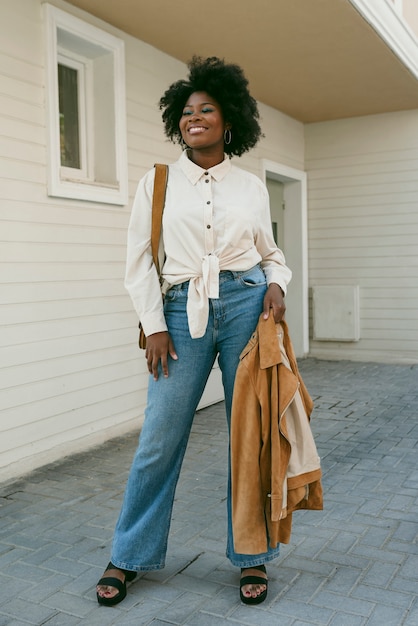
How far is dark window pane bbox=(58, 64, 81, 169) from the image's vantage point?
5102mm

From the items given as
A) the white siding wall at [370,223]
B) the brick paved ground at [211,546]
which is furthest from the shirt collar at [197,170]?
the white siding wall at [370,223]

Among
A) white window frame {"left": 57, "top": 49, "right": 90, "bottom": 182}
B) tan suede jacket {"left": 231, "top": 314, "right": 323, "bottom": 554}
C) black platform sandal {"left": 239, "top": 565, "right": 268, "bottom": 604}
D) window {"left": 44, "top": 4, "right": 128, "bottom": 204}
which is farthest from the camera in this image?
white window frame {"left": 57, "top": 49, "right": 90, "bottom": 182}

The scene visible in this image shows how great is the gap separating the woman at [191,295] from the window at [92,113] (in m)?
2.40

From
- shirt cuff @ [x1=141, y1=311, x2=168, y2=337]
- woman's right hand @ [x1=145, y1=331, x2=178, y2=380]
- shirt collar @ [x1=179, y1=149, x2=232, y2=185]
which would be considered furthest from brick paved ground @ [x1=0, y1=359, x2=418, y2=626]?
shirt collar @ [x1=179, y1=149, x2=232, y2=185]

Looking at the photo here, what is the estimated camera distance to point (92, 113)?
5.30 meters

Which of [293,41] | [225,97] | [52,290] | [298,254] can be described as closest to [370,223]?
[298,254]

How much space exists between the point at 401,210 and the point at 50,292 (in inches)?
208

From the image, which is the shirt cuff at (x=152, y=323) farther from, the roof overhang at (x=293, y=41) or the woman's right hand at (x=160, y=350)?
the roof overhang at (x=293, y=41)

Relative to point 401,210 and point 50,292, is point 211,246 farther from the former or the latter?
point 401,210

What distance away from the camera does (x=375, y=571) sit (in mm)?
2920

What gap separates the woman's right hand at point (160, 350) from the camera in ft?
8.39

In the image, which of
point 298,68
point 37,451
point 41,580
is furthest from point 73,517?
point 298,68

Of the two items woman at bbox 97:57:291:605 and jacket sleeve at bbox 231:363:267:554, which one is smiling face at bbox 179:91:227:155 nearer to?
woman at bbox 97:57:291:605

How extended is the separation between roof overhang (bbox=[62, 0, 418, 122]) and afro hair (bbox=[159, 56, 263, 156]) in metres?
2.58
